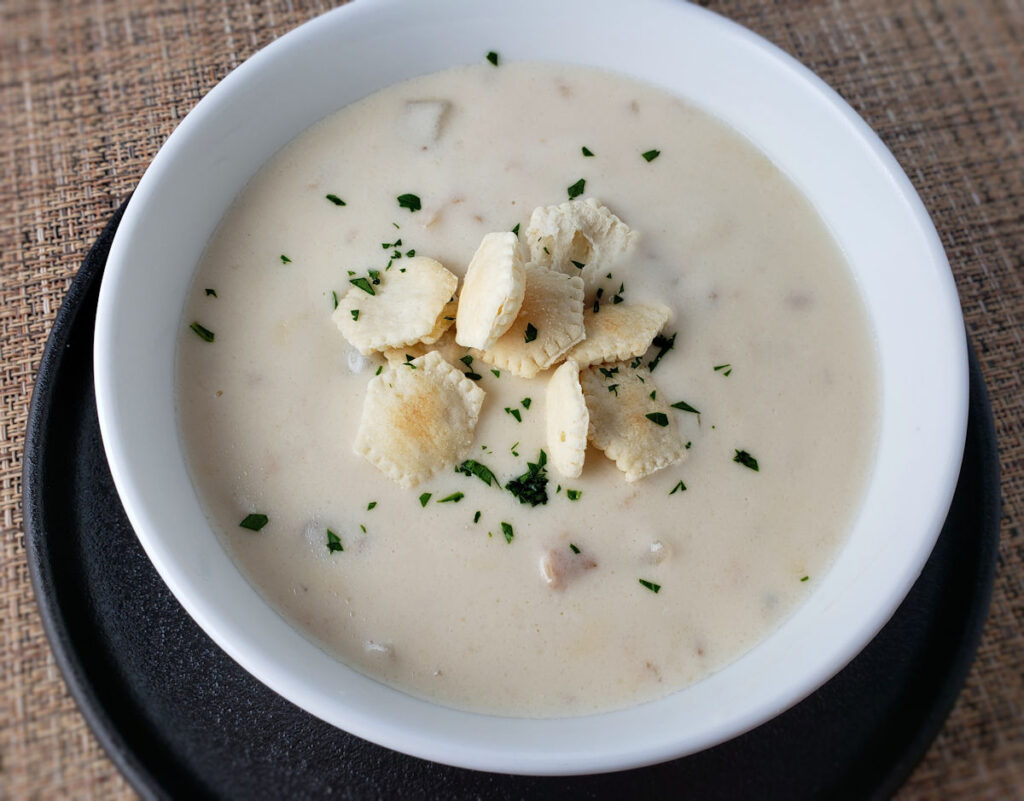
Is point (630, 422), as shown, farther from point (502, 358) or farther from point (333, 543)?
point (333, 543)

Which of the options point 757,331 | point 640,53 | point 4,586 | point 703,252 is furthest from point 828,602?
point 4,586

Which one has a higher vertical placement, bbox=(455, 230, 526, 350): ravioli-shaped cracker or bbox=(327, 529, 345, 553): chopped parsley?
bbox=(455, 230, 526, 350): ravioli-shaped cracker

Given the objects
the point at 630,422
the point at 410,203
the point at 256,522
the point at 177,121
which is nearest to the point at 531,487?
the point at 630,422

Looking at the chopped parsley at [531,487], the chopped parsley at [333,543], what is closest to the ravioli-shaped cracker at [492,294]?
the chopped parsley at [531,487]

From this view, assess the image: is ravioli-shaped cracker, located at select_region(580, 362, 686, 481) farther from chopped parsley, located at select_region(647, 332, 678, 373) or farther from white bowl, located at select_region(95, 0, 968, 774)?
white bowl, located at select_region(95, 0, 968, 774)

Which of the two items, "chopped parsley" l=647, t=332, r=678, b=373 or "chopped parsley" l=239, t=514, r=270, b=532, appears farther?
"chopped parsley" l=647, t=332, r=678, b=373

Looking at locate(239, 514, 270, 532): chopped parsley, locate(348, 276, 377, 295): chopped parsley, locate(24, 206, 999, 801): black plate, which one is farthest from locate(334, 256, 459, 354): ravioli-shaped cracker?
locate(24, 206, 999, 801): black plate

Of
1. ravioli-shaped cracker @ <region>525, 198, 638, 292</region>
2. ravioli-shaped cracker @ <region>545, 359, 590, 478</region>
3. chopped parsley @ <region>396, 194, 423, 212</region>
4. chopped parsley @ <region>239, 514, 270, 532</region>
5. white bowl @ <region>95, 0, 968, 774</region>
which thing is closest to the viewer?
white bowl @ <region>95, 0, 968, 774</region>
